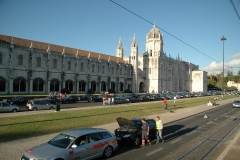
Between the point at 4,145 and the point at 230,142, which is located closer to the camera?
the point at 4,145

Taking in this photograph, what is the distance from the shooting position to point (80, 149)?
26.8ft

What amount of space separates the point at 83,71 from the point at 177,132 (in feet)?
160

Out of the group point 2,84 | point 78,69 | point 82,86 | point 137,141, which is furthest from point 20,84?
point 137,141

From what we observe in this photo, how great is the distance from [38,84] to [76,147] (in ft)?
149

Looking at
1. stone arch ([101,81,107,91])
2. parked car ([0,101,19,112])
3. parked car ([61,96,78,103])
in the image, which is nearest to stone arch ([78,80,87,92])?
stone arch ([101,81,107,91])

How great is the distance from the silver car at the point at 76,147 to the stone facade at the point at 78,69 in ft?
134

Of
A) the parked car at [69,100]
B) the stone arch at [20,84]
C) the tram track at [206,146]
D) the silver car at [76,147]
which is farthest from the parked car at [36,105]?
the stone arch at [20,84]

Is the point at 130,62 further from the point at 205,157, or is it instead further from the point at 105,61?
the point at 205,157

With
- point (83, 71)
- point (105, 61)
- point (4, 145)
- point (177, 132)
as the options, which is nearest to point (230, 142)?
point (177, 132)

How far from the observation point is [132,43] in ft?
267

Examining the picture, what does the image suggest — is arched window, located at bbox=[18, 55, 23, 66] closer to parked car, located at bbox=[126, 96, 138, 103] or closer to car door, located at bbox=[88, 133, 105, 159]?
parked car, located at bbox=[126, 96, 138, 103]

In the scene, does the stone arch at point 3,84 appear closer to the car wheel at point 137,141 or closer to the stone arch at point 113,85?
the stone arch at point 113,85

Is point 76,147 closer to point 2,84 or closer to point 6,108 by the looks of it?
point 6,108

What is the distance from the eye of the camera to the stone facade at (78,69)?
44.9m
